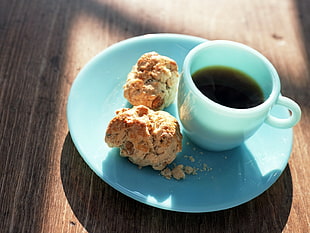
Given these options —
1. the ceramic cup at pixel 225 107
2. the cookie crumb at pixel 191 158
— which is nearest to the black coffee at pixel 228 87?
the ceramic cup at pixel 225 107

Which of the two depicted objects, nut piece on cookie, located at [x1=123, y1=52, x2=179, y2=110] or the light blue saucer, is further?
nut piece on cookie, located at [x1=123, y1=52, x2=179, y2=110]

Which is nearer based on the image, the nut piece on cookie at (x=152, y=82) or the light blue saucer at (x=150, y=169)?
the light blue saucer at (x=150, y=169)

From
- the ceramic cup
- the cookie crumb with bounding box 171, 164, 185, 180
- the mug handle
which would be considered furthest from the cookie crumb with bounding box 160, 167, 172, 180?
the mug handle

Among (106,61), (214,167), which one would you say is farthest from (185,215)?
(106,61)

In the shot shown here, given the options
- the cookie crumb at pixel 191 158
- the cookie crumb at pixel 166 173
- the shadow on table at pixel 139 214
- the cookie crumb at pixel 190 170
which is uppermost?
the cookie crumb at pixel 166 173

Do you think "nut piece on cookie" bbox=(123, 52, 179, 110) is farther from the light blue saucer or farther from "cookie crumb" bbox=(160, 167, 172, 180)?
"cookie crumb" bbox=(160, 167, 172, 180)

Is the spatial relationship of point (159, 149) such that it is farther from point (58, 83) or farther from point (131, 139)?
point (58, 83)

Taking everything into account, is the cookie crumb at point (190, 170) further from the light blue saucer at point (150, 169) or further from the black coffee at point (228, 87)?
the black coffee at point (228, 87)
